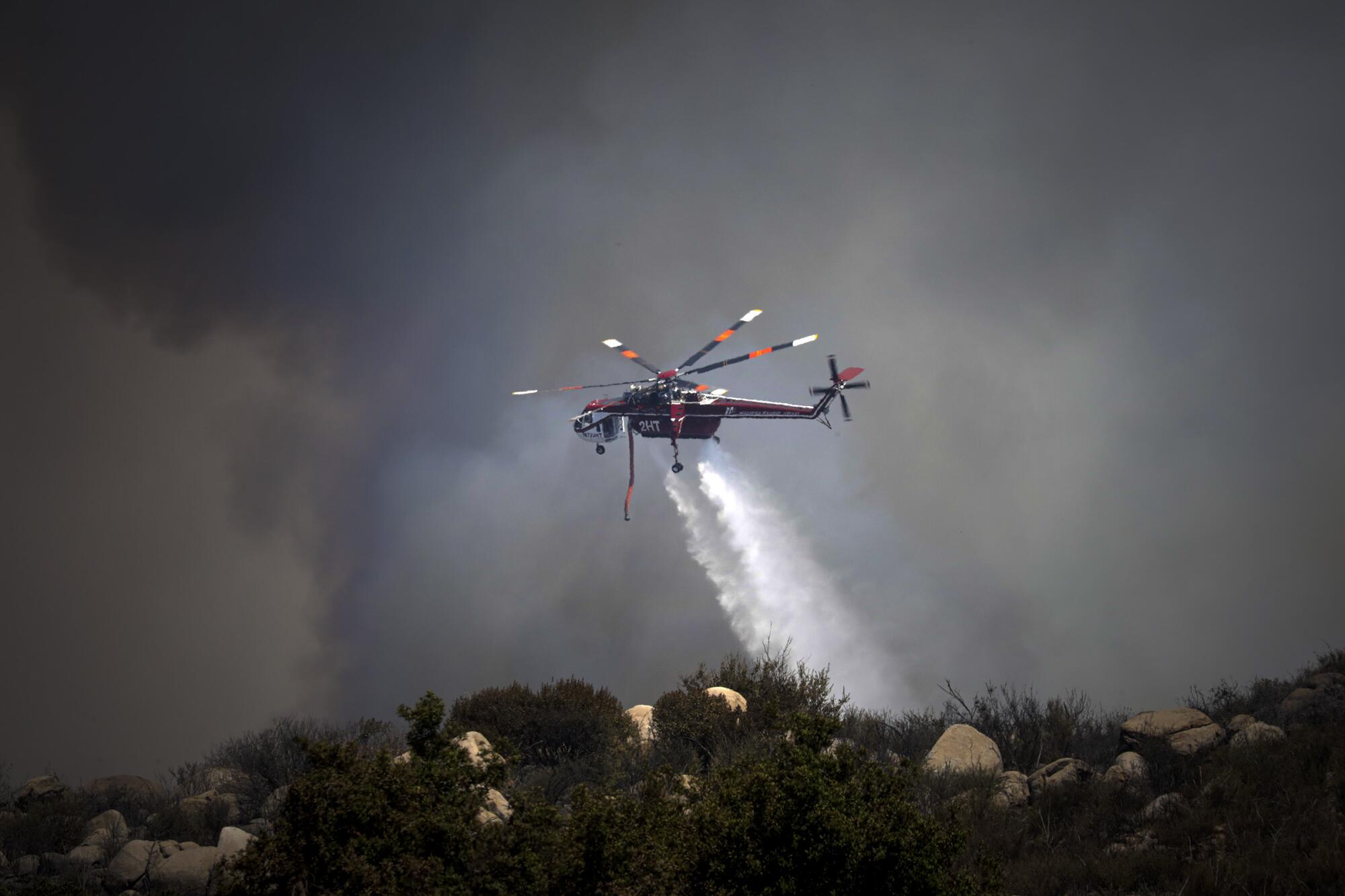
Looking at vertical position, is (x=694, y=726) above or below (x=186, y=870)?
above

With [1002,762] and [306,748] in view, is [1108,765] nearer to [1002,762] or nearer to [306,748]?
[1002,762]

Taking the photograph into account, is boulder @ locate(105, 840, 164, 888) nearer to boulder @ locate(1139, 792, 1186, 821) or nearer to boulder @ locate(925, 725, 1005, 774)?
boulder @ locate(925, 725, 1005, 774)

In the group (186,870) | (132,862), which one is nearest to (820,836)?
(186,870)

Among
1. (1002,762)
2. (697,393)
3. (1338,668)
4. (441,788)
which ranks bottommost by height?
(1002,762)

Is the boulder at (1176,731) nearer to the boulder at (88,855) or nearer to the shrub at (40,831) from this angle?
the boulder at (88,855)

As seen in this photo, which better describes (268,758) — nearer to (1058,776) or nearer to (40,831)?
(40,831)

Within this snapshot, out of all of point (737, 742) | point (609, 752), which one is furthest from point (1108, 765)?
point (609, 752)
